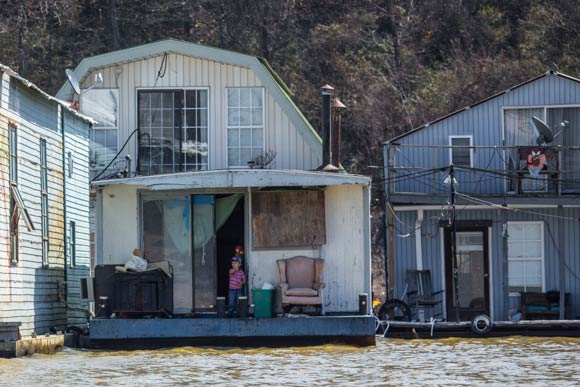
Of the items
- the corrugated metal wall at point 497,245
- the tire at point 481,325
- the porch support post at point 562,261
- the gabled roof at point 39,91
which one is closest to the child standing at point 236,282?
the gabled roof at point 39,91

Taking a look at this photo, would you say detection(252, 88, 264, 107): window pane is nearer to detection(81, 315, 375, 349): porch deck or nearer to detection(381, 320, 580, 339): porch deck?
detection(381, 320, 580, 339): porch deck

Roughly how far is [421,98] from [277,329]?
23.2 meters

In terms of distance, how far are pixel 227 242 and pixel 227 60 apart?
5565mm

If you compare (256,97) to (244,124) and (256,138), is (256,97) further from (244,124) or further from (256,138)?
(256,138)

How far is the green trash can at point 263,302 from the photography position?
26.2 meters

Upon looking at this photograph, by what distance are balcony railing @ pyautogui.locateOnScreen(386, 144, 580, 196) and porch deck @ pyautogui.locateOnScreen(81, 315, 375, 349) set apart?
8081 millimetres

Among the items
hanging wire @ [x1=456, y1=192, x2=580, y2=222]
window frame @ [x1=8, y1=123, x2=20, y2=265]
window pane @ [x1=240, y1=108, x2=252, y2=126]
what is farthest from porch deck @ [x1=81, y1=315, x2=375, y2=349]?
window pane @ [x1=240, y1=108, x2=252, y2=126]

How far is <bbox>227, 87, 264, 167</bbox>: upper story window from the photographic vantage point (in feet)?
108

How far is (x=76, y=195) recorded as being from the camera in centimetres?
3192

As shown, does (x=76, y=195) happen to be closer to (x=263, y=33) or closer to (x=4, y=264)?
(x=4, y=264)

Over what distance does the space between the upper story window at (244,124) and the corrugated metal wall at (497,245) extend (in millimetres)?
4009

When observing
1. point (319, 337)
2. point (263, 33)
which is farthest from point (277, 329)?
point (263, 33)

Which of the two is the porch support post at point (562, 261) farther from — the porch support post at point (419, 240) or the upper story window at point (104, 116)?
the upper story window at point (104, 116)

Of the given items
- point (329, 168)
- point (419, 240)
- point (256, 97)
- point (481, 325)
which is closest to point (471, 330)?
point (481, 325)
